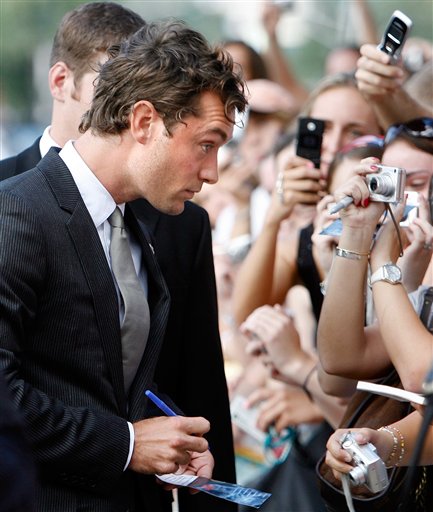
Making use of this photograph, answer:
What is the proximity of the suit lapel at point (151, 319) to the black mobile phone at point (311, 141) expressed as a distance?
3.71 feet

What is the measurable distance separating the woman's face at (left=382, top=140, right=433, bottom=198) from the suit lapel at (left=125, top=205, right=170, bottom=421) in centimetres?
101

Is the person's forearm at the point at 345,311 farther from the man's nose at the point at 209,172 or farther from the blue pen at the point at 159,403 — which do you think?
the blue pen at the point at 159,403

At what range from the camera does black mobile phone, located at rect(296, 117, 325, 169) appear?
3.95 meters

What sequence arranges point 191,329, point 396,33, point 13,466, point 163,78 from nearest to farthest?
point 13,466
point 163,78
point 191,329
point 396,33

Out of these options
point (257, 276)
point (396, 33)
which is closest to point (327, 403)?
point (257, 276)

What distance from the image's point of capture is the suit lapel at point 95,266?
2578mm

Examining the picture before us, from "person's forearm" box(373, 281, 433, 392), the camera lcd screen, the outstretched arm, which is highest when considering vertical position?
the outstretched arm

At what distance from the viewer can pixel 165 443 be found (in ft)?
8.41

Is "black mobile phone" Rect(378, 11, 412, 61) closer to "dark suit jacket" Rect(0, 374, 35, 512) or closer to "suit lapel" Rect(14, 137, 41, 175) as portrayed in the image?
"suit lapel" Rect(14, 137, 41, 175)

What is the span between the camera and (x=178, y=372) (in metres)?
3.30

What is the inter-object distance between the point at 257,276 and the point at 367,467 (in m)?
1.80

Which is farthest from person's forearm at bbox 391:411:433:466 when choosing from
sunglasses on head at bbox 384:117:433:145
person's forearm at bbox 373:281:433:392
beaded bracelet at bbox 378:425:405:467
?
sunglasses on head at bbox 384:117:433:145

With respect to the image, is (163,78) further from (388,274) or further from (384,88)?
(384,88)

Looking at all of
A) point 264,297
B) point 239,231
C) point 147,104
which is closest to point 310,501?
point 264,297
